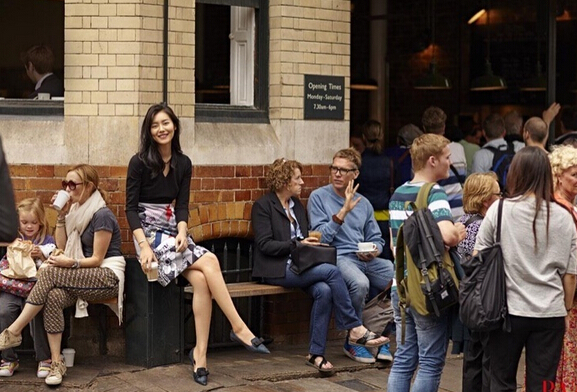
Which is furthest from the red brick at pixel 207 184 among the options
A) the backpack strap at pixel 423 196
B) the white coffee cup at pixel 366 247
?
the backpack strap at pixel 423 196

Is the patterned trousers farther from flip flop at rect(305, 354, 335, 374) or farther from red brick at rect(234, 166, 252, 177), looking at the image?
flip flop at rect(305, 354, 335, 374)

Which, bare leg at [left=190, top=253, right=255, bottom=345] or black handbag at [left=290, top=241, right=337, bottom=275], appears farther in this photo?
black handbag at [left=290, top=241, right=337, bottom=275]

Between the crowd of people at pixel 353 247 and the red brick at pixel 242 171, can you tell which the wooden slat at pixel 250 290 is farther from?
the red brick at pixel 242 171

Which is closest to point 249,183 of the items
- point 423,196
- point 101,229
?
point 101,229

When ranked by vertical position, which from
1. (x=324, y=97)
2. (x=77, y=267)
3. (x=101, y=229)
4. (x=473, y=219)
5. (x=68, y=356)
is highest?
(x=324, y=97)

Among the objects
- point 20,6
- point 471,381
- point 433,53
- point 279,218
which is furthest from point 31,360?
point 433,53

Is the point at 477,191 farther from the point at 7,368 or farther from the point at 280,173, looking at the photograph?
the point at 7,368

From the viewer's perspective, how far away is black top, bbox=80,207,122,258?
8281mm

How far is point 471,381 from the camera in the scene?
7.20 metres

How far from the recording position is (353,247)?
934cm

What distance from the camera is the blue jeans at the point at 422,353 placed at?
6.82 m

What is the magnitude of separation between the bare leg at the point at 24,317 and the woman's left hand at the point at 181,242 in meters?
1.01

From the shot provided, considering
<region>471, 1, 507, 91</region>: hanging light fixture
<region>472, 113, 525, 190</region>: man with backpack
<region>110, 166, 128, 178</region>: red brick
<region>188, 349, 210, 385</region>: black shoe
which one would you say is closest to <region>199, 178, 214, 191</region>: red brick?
<region>110, 166, 128, 178</region>: red brick

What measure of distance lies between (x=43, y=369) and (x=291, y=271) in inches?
78.1
